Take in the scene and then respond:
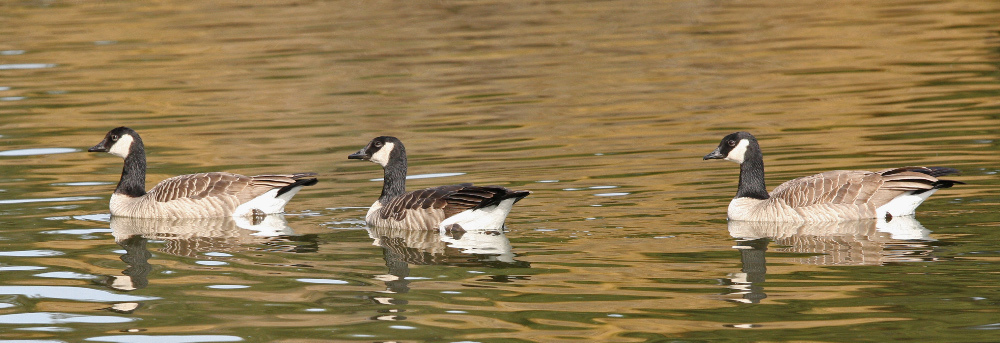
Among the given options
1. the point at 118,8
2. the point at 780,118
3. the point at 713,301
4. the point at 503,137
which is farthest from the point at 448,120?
the point at 118,8

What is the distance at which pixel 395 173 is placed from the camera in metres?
14.1

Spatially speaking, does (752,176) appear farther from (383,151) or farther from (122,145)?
(122,145)

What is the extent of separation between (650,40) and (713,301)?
22.7 metres

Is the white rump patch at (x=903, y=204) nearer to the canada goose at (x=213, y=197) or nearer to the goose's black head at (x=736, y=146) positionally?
the goose's black head at (x=736, y=146)

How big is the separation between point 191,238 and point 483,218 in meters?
3.00

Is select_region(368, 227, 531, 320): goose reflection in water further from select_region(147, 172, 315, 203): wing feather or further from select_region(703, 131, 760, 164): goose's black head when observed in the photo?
select_region(703, 131, 760, 164): goose's black head

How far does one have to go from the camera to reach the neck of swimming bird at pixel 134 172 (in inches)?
601

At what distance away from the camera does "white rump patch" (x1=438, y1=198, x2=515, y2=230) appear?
12.3 metres

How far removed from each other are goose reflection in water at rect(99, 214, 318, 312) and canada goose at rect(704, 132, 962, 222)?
4.45 m

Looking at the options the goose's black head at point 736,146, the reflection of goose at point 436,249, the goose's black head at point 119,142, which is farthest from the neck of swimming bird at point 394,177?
the goose's black head at point 119,142

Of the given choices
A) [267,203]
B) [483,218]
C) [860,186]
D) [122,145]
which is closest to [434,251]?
[483,218]

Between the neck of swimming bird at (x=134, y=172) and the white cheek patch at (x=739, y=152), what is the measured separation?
6.79 metres

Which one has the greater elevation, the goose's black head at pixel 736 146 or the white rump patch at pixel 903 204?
A: the goose's black head at pixel 736 146

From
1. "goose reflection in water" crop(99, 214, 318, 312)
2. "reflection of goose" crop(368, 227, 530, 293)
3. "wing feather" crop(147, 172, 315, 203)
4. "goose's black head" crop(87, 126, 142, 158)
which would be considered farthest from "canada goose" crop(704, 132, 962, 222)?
"goose's black head" crop(87, 126, 142, 158)
